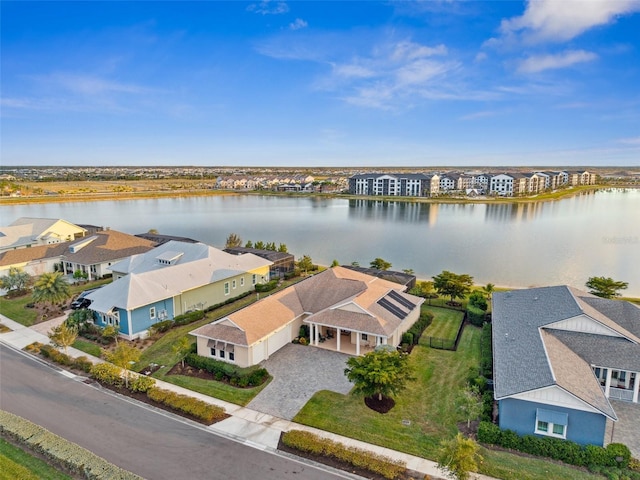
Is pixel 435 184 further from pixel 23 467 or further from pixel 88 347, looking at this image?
pixel 23 467

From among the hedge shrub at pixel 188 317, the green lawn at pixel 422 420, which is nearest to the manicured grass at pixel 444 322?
the green lawn at pixel 422 420

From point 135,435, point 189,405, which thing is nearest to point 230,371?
point 189,405

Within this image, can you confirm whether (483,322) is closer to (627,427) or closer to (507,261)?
(627,427)

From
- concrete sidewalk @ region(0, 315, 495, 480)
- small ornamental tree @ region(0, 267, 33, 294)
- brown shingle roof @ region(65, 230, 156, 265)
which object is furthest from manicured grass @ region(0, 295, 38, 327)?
concrete sidewalk @ region(0, 315, 495, 480)

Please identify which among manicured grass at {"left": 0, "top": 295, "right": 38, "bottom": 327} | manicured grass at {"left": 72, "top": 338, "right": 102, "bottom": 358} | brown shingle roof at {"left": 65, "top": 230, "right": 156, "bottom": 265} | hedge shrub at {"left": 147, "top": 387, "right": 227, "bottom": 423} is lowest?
manicured grass at {"left": 72, "top": 338, "right": 102, "bottom": 358}

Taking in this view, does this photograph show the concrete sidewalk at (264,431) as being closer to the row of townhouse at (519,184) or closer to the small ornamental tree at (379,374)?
the small ornamental tree at (379,374)

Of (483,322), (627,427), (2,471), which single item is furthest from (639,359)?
(2,471)

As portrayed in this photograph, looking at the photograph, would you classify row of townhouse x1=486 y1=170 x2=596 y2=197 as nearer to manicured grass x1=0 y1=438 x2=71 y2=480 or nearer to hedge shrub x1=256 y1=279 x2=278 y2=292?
hedge shrub x1=256 y1=279 x2=278 y2=292
